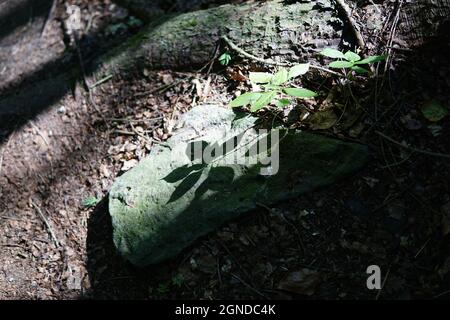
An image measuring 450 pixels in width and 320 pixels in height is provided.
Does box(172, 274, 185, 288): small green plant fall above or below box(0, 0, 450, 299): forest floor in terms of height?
below

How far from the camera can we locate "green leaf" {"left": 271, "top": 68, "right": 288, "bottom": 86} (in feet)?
9.96

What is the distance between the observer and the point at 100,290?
310 centimetres

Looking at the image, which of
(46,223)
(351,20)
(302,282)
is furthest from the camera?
(46,223)

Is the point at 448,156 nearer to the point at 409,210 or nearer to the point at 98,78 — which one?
the point at 409,210

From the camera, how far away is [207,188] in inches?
118

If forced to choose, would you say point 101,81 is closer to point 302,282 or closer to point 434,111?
point 302,282

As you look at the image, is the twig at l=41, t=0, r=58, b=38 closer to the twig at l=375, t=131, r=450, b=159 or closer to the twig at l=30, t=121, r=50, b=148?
the twig at l=30, t=121, r=50, b=148

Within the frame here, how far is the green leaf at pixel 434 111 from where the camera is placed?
283 centimetres

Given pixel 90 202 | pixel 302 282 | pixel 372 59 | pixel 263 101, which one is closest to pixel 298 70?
pixel 263 101

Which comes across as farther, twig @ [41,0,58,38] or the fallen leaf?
twig @ [41,0,58,38]

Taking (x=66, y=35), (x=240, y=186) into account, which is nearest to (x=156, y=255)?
(x=240, y=186)

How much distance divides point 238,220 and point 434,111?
5.08ft

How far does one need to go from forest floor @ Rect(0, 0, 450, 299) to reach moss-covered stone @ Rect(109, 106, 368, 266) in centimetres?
9

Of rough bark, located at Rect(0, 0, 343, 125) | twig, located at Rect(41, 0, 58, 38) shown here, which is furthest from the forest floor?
twig, located at Rect(41, 0, 58, 38)
